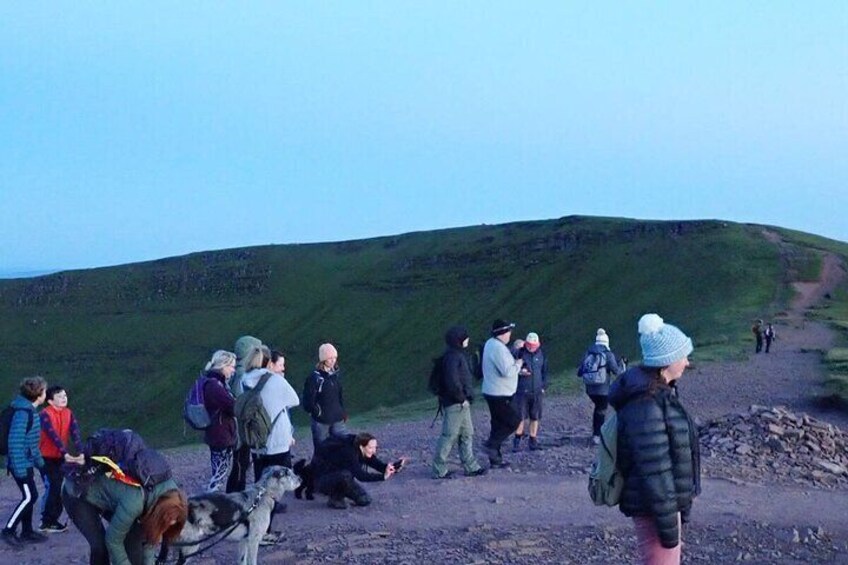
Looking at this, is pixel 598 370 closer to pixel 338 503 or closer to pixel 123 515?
pixel 338 503

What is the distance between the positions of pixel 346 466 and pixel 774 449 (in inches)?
264

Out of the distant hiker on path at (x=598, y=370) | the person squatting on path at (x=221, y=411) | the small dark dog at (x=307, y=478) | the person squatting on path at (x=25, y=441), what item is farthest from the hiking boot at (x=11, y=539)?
the distant hiker on path at (x=598, y=370)

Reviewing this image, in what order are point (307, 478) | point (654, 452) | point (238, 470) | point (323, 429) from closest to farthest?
point (654, 452)
point (238, 470)
point (307, 478)
point (323, 429)

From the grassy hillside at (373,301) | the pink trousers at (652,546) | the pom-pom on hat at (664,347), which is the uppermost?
the grassy hillside at (373,301)

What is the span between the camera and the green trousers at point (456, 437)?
12000 millimetres

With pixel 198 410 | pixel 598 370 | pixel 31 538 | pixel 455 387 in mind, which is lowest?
pixel 31 538

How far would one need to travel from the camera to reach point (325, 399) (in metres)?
11.5

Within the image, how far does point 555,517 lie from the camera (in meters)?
10.7

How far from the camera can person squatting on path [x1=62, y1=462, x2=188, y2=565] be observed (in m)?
6.81

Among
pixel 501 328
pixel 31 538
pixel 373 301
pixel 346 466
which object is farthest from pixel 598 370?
pixel 373 301

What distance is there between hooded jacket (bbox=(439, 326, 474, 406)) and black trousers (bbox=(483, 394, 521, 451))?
30.8 inches

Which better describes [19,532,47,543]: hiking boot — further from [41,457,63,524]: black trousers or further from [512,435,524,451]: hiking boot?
[512,435,524,451]: hiking boot

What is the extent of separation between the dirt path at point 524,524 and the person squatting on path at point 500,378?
2.20 ft

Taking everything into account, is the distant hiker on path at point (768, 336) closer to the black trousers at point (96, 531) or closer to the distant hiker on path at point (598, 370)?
the distant hiker on path at point (598, 370)
